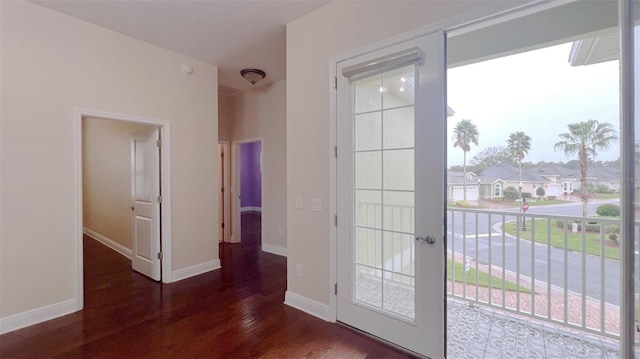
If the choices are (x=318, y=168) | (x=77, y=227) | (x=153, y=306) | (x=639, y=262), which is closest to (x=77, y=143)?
(x=77, y=227)

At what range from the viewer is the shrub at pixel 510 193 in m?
3.18

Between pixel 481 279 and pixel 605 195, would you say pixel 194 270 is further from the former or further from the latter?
pixel 605 195

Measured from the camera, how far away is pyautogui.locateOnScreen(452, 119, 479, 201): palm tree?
11.5 feet

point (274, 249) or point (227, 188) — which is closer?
point (274, 249)

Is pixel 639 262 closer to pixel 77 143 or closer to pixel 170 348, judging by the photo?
pixel 170 348

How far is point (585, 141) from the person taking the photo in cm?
267

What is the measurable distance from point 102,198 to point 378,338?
5.87m

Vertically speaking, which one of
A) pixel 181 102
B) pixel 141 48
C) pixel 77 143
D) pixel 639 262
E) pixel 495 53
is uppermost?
pixel 141 48

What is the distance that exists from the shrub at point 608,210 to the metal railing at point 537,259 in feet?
0.61

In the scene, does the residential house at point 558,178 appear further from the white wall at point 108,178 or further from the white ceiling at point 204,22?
the white wall at point 108,178

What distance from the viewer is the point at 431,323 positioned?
1.89 metres

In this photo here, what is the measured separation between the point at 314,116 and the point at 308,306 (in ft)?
6.14

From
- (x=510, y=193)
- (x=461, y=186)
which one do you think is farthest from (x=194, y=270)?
(x=510, y=193)

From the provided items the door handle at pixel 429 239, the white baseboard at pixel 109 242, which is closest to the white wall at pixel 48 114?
the white baseboard at pixel 109 242
